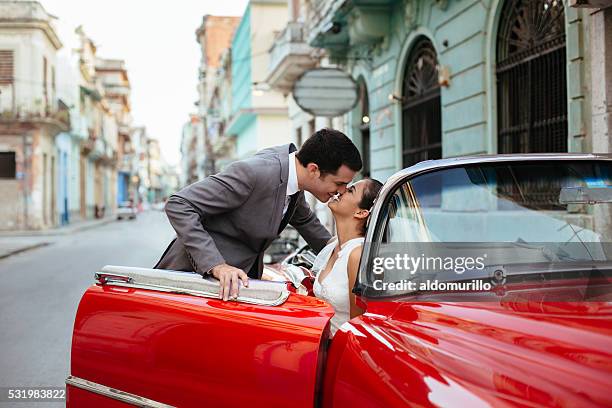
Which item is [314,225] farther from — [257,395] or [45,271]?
[45,271]

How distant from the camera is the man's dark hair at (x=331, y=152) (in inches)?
110

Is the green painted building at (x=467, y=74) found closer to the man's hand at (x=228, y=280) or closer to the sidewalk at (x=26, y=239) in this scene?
the man's hand at (x=228, y=280)

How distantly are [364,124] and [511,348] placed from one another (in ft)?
50.7

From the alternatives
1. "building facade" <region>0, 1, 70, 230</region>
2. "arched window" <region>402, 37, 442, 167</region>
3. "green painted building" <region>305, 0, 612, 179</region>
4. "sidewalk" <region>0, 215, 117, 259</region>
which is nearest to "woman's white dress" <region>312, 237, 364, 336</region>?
"green painted building" <region>305, 0, 612, 179</region>

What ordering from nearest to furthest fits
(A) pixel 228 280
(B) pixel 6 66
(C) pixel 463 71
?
(A) pixel 228 280 < (C) pixel 463 71 < (B) pixel 6 66

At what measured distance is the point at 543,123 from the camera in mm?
8422

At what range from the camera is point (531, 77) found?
873cm

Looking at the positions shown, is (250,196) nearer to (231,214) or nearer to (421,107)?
(231,214)

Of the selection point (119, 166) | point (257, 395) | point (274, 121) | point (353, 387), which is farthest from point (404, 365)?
point (119, 166)

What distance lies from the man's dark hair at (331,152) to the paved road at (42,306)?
2.70m

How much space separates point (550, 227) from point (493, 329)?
0.80 meters

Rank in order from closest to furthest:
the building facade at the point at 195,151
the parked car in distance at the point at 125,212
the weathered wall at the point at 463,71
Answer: the weathered wall at the point at 463,71 < the parked car in distance at the point at 125,212 < the building facade at the point at 195,151

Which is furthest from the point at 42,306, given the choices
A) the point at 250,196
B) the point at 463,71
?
the point at 463,71

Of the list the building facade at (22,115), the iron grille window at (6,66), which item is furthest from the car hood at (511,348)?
the iron grille window at (6,66)
